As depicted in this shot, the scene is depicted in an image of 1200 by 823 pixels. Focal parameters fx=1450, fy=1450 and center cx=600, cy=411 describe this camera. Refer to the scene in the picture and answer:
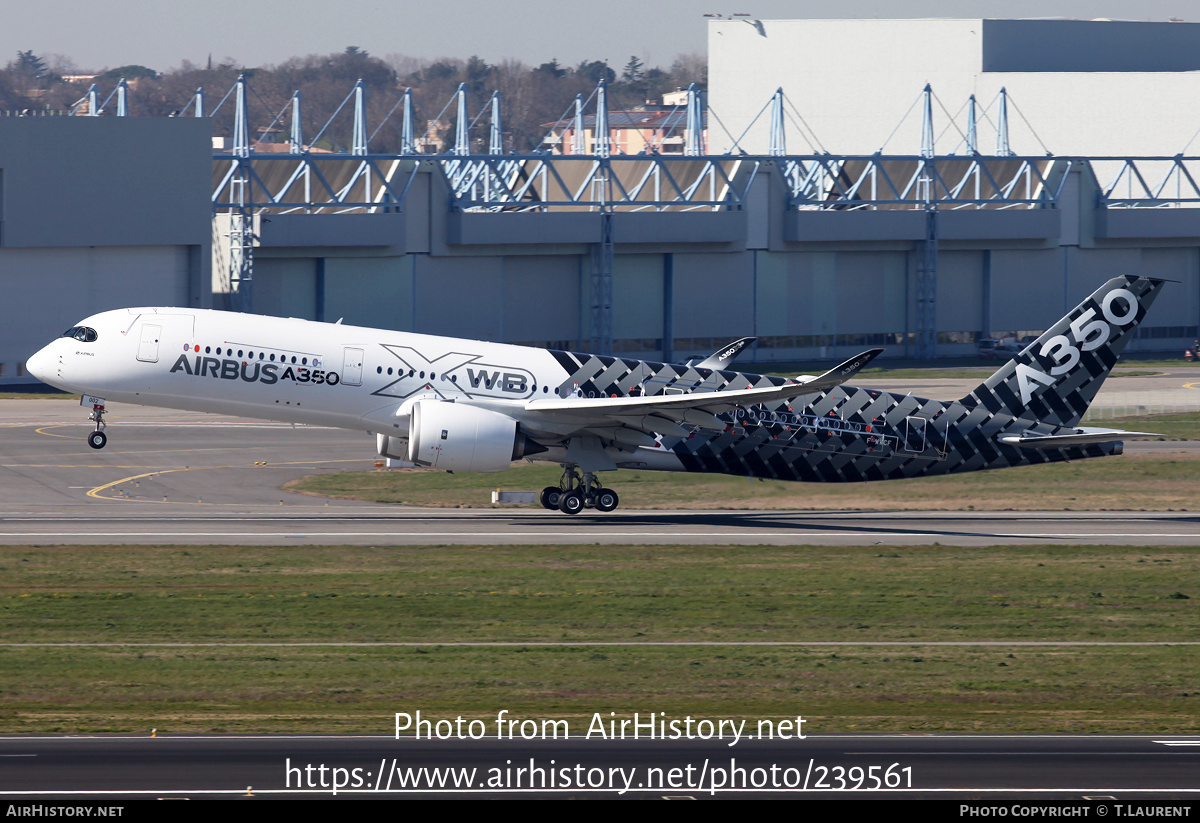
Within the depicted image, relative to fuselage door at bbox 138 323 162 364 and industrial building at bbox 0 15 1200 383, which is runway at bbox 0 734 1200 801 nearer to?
fuselage door at bbox 138 323 162 364

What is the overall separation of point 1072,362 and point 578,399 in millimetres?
15781

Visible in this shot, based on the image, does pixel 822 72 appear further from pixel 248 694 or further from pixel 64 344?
pixel 248 694

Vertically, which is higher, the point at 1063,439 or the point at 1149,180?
the point at 1149,180

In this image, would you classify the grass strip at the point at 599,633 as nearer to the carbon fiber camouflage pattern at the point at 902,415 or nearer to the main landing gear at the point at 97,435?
the carbon fiber camouflage pattern at the point at 902,415

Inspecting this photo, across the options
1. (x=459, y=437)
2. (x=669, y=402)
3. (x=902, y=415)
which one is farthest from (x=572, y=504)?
(x=902, y=415)

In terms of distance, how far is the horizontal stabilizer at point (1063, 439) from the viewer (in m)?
44.2

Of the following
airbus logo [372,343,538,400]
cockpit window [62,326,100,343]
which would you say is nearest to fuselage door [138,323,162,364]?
cockpit window [62,326,100,343]

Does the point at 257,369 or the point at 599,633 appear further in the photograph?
the point at 257,369

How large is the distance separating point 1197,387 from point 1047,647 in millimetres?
70046

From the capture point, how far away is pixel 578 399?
143 ft

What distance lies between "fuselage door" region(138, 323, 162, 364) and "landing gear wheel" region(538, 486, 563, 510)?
12423 mm

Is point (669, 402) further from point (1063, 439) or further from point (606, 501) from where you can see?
point (1063, 439)

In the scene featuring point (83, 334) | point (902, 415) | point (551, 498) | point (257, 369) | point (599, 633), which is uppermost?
point (83, 334)

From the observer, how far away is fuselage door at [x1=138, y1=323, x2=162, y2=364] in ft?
136
